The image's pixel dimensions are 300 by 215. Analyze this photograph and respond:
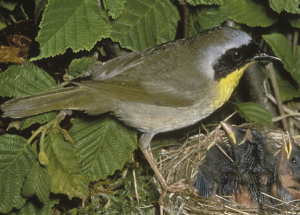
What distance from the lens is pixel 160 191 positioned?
124 inches

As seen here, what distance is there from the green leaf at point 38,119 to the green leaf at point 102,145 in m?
0.22

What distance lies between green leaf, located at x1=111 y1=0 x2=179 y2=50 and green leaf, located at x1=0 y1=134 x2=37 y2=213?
110 centimetres

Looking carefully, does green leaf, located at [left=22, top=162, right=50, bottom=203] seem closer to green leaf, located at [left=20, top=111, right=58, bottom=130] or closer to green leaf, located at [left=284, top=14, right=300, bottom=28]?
green leaf, located at [left=20, top=111, right=58, bottom=130]

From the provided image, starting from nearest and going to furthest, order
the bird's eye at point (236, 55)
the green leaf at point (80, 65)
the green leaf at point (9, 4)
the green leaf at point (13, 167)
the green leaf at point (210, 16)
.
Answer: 1. the green leaf at point (13, 167)
2. the bird's eye at point (236, 55)
3. the green leaf at point (80, 65)
4. the green leaf at point (9, 4)
5. the green leaf at point (210, 16)

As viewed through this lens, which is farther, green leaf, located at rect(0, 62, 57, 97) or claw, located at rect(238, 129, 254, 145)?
claw, located at rect(238, 129, 254, 145)

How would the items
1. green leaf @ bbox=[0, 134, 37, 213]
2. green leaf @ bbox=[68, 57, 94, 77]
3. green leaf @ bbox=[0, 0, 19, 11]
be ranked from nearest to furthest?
green leaf @ bbox=[0, 134, 37, 213]
green leaf @ bbox=[68, 57, 94, 77]
green leaf @ bbox=[0, 0, 19, 11]

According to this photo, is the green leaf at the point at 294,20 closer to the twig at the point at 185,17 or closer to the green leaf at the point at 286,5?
the green leaf at the point at 286,5

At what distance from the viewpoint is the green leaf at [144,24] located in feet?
10.0

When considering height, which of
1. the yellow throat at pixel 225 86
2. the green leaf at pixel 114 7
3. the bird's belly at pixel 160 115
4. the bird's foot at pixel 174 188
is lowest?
the bird's foot at pixel 174 188

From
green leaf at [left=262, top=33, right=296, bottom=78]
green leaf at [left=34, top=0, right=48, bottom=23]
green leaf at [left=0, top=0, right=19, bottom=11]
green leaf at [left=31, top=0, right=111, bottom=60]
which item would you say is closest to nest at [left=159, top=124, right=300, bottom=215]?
green leaf at [left=262, top=33, right=296, bottom=78]

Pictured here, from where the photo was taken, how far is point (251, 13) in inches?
135

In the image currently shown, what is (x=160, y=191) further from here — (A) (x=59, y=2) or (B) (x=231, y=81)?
(A) (x=59, y=2)

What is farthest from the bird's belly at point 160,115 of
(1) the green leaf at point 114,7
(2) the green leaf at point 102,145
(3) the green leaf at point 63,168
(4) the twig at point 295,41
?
(4) the twig at point 295,41

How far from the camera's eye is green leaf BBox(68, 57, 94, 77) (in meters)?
2.98
